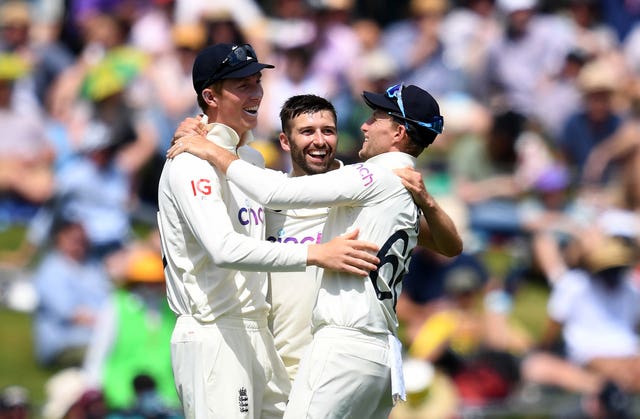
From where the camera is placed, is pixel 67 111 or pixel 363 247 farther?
pixel 67 111

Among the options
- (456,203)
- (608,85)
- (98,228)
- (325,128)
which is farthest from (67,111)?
(325,128)

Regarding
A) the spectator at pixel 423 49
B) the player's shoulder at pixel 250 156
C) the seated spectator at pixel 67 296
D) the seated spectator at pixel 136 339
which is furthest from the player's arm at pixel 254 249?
the spectator at pixel 423 49

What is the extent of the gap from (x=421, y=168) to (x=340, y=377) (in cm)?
726

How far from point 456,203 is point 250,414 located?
651cm

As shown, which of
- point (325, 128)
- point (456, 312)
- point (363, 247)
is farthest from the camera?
point (456, 312)

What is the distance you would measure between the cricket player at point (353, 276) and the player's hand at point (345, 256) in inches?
3.7

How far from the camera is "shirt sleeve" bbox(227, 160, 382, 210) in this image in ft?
19.7

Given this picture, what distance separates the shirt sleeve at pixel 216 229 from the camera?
5.95m

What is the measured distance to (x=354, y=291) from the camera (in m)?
6.03

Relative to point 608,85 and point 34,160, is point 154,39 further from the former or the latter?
point 608,85

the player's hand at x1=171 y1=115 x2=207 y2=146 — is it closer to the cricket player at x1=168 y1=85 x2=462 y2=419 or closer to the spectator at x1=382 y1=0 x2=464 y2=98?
the cricket player at x1=168 y1=85 x2=462 y2=419

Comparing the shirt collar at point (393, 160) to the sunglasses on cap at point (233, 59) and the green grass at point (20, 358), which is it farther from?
the green grass at point (20, 358)

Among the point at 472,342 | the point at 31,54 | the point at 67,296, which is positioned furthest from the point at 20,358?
the point at 31,54

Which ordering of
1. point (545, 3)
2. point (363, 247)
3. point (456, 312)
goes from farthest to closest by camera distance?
point (545, 3) → point (456, 312) → point (363, 247)
